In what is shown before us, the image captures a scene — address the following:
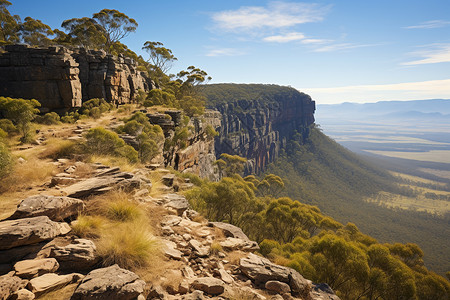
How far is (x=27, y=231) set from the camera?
4.33 meters

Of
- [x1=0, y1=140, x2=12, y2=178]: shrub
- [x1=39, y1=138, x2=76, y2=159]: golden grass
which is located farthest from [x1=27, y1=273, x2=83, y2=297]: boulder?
[x1=39, y1=138, x2=76, y2=159]: golden grass

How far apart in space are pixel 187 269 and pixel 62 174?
6513 mm

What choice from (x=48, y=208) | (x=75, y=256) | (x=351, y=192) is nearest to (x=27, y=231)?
(x=48, y=208)

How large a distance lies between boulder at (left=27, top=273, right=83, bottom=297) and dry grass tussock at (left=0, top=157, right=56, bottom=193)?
4.76 meters

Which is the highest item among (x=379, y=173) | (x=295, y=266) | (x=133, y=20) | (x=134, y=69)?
(x=133, y=20)

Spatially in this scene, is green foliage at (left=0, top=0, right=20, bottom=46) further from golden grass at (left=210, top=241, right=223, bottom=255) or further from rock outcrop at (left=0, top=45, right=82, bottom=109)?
golden grass at (left=210, top=241, right=223, bottom=255)

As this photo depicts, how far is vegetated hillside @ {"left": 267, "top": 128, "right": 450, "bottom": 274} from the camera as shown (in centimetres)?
5738

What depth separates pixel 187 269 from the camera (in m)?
5.33

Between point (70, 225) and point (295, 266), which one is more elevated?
point (70, 225)

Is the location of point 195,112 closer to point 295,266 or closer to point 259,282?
point 295,266

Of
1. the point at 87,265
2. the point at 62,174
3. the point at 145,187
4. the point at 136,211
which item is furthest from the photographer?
the point at 145,187

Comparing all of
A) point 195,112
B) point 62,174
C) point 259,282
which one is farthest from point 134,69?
point 259,282

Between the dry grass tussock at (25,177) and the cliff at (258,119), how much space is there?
87.2 meters

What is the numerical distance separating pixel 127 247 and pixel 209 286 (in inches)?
83.2
